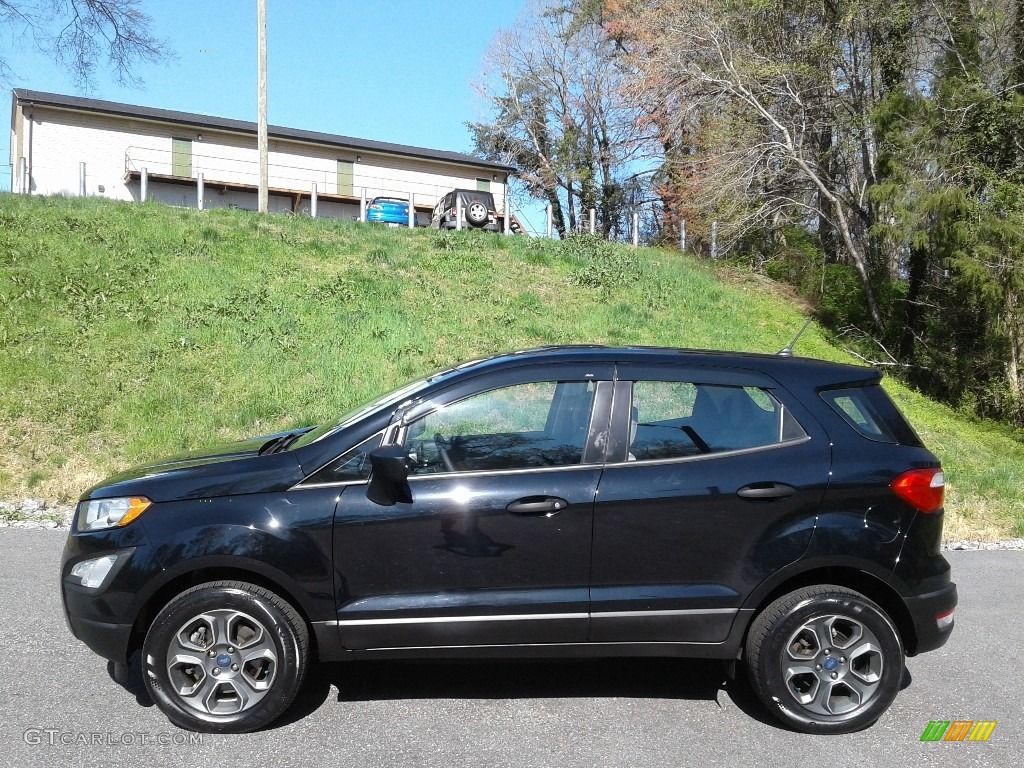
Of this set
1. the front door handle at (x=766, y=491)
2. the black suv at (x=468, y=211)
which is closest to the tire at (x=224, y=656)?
the front door handle at (x=766, y=491)

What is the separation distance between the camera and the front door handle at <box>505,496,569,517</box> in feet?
12.5

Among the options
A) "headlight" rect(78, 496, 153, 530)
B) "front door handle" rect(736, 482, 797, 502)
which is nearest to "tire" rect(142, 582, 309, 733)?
"headlight" rect(78, 496, 153, 530)

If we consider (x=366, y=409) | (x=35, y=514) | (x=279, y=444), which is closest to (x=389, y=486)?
(x=366, y=409)

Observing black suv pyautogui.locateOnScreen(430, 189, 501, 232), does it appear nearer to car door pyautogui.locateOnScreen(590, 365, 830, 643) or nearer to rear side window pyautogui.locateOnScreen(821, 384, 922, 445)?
rear side window pyautogui.locateOnScreen(821, 384, 922, 445)

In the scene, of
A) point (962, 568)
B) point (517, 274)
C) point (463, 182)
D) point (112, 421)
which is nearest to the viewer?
point (962, 568)

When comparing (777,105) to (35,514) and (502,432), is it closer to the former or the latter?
(35,514)

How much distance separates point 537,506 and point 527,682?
1159mm

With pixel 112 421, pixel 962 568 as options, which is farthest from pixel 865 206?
pixel 112 421

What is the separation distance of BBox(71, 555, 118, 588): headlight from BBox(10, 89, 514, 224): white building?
24.5 meters

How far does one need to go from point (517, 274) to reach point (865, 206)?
8.26 m

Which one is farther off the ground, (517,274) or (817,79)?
(817,79)

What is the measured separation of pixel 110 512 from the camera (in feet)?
12.7

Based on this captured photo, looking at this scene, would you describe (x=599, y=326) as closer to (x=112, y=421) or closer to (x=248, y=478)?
(x=112, y=421)

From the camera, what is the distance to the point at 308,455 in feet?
12.9
